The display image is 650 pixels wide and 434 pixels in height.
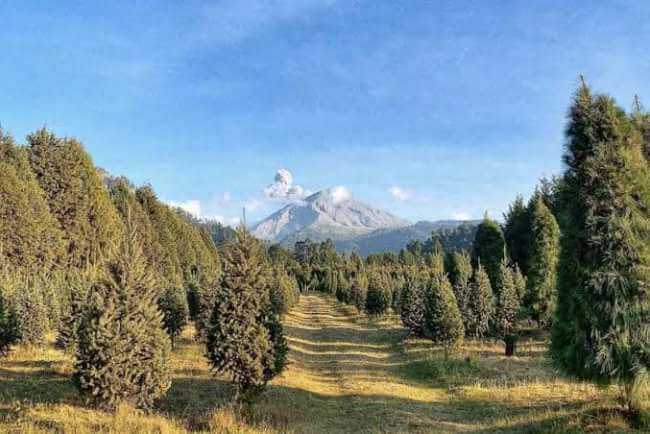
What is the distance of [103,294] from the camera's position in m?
11.0

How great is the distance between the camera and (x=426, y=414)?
46.2 feet

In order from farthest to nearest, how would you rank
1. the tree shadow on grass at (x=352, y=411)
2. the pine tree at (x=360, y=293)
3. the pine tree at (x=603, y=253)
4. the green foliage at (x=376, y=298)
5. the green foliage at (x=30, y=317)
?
the pine tree at (x=360, y=293) < the green foliage at (x=376, y=298) < the green foliage at (x=30, y=317) < the tree shadow on grass at (x=352, y=411) < the pine tree at (x=603, y=253)

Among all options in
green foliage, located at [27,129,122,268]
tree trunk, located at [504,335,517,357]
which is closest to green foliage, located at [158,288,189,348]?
green foliage, located at [27,129,122,268]

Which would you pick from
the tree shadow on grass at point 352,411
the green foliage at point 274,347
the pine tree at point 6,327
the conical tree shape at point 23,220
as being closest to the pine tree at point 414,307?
the tree shadow on grass at point 352,411

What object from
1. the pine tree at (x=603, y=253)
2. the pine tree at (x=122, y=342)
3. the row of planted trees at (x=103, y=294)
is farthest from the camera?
the row of planted trees at (x=103, y=294)

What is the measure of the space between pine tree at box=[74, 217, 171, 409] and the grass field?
57cm

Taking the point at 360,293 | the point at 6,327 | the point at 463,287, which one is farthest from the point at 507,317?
the point at 360,293

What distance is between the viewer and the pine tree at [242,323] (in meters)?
12.8

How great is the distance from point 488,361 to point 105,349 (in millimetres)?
18347

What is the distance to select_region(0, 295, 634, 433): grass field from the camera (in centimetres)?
1049

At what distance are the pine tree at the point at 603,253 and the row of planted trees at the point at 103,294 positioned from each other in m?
8.21

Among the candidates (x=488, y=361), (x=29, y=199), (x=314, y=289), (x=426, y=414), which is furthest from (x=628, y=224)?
(x=314, y=289)

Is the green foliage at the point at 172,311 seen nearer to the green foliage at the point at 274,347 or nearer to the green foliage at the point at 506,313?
the green foliage at the point at 274,347

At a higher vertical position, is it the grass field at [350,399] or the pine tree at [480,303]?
the pine tree at [480,303]
